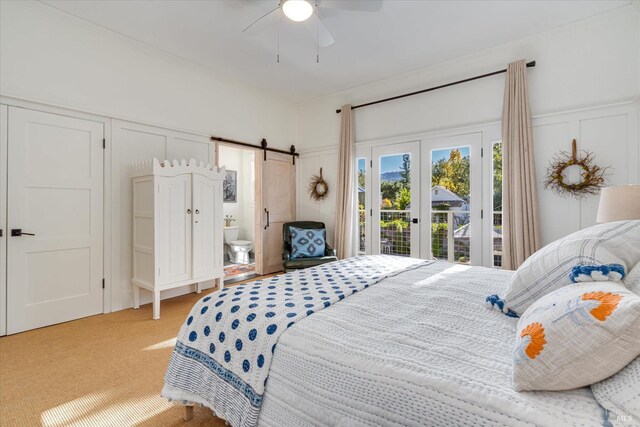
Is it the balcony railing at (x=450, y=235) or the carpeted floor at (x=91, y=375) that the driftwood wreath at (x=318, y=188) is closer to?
the balcony railing at (x=450, y=235)

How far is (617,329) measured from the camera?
27.8 inches

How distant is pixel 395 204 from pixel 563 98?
7.09 feet

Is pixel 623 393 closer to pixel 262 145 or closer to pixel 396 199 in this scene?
pixel 396 199

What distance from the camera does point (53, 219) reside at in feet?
9.57

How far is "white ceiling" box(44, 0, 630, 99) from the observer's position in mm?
2816

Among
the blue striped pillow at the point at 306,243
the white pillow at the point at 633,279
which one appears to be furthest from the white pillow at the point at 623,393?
the blue striped pillow at the point at 306,243

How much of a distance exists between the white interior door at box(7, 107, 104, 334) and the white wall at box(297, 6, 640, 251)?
3.80 m

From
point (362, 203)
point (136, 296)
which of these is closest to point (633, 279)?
point (362, 203)

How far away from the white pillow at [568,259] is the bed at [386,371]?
4.7 inches

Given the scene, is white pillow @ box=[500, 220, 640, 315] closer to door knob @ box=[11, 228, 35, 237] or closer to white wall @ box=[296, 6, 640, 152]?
white wall @ box=[296, 6, 640, 152]

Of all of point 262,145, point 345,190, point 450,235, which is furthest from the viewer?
point 262,145

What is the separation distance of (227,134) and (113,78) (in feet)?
4.81

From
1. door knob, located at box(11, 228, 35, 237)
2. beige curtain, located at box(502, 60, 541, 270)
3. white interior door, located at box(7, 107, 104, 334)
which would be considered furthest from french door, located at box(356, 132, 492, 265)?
door knob, located at box(11, 228, 35, 237)

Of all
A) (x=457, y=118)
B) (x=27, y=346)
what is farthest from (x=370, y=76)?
(x=27, y=346)
